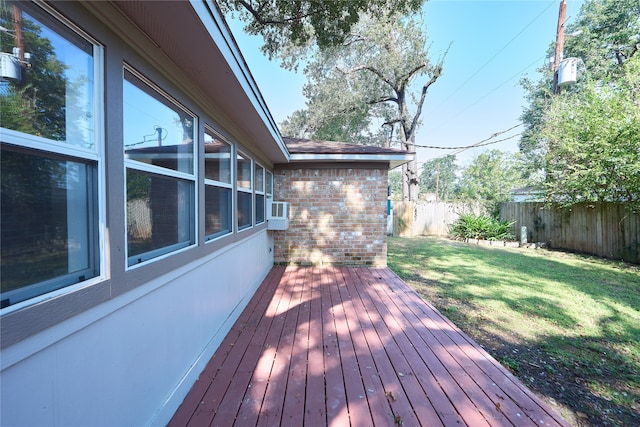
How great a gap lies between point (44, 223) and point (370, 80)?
52.0ft

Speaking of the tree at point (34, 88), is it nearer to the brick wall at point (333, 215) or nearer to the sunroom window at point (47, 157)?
the sunroom window at point (47, 157)

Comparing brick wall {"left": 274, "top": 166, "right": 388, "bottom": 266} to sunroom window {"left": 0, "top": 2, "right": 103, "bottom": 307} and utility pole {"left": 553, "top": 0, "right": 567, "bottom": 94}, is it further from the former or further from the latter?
utility pole {"left": 553, "top": 0, "right": 567, "bottom": 94}

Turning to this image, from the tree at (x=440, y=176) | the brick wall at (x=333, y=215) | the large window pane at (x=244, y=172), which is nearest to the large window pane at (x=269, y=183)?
the brick wall at (x=333, y=215)

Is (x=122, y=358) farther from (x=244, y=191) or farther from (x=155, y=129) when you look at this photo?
(x=244, y=191)

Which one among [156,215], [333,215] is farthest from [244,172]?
[333,215]

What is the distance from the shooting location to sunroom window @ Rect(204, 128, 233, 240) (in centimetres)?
261

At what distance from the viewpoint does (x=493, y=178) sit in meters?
15.3

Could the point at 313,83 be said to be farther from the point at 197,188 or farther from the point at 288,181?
the point at 197,188

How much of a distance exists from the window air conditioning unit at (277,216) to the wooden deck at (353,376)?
218cm

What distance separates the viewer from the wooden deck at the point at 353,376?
1.82 meters

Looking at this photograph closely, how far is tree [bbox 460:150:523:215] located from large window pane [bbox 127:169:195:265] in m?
13.6

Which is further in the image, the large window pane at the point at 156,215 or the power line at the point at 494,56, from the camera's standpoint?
the power line at the point at 494,56

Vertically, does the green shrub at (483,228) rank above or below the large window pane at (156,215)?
below

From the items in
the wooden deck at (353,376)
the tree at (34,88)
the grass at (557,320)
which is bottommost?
the grass at (557,320)
